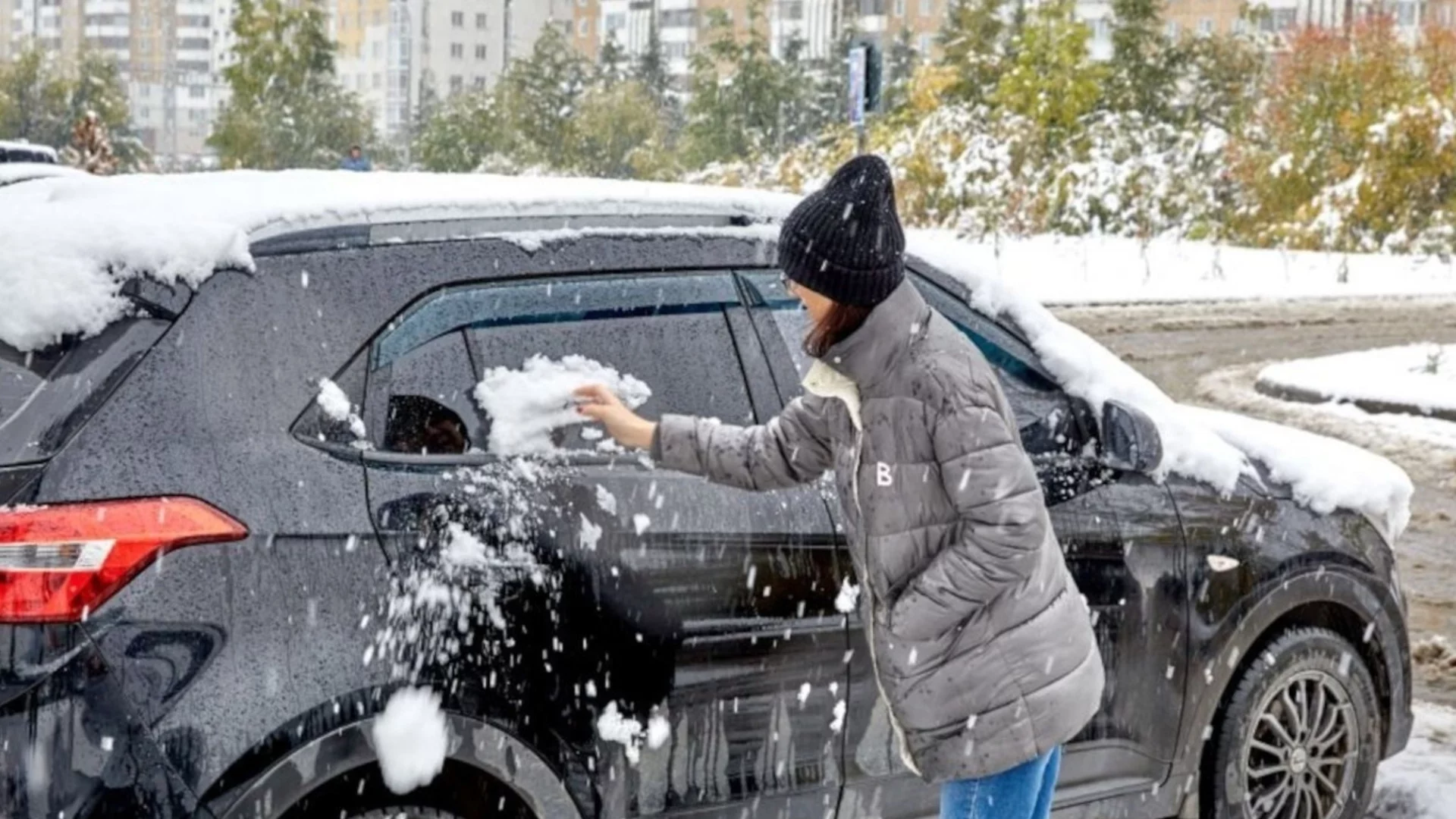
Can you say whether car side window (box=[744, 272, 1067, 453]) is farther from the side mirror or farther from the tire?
the tire

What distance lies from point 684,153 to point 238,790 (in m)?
61.9

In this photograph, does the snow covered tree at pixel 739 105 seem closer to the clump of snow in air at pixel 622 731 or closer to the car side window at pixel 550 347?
the car side window at pixel 550 347

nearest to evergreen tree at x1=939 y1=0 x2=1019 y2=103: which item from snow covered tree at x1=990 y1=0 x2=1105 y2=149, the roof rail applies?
snow covered tree at x1=990 y1=0 x2=1105 y2=149

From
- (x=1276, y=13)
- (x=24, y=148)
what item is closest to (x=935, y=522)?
(x=24, y=148)

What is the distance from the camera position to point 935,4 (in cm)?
11300

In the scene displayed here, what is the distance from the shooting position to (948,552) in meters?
3.23

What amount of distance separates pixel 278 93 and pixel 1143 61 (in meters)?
24.4

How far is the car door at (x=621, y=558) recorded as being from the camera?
3371 mm

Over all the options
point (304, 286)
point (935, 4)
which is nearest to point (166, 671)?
point (304, 286)

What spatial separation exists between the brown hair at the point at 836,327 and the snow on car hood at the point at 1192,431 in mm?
1015

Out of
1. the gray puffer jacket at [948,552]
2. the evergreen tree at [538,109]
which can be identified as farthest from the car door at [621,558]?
the evergreen tree at [538,109]

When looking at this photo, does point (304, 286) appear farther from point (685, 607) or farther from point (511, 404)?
point (685, 607)

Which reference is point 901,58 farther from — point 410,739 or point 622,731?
point 410,739

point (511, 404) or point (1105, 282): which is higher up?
point (511, 404)
